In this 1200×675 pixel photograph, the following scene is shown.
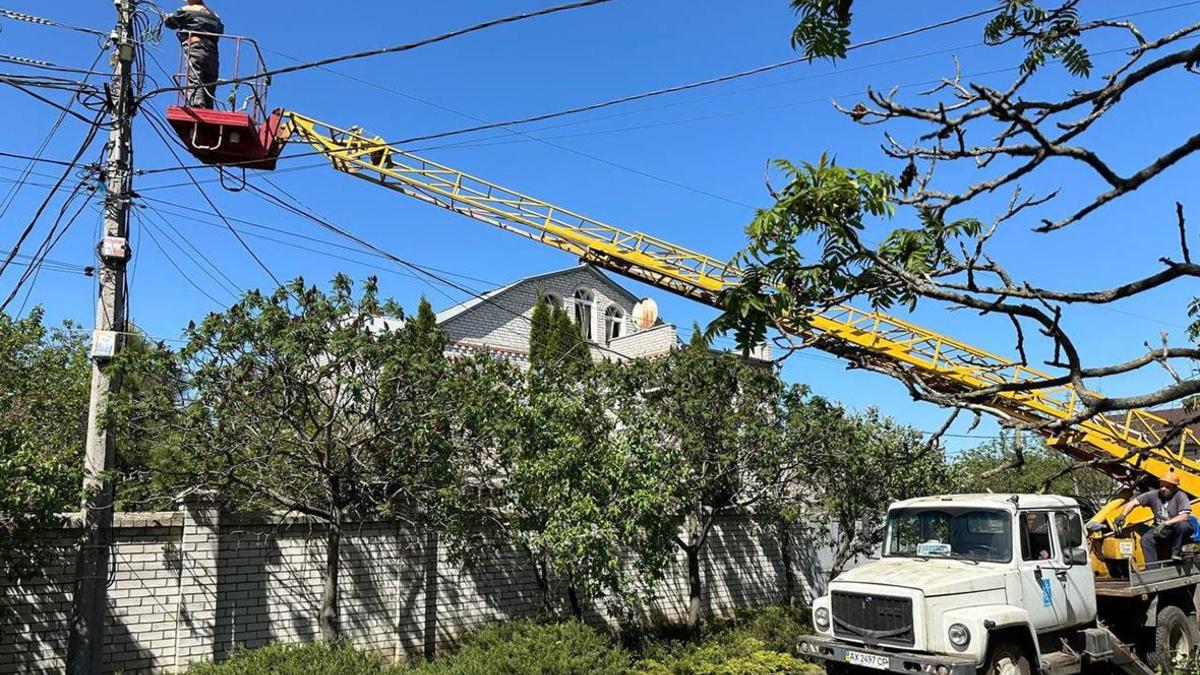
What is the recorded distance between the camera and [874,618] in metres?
9.05

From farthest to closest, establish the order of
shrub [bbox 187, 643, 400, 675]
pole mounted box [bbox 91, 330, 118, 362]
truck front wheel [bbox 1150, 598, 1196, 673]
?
truck front wheel [bbox 1150, 598, 1196, 673] < pole mounted box [bbox 91, 330, 118, 362] < shrub [bbox 187, 643, 400, 675]

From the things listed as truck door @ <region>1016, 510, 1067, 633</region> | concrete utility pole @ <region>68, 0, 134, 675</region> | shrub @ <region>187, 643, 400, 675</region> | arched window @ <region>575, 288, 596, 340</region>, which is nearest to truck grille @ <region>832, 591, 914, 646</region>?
truck door @ <region>1016, 510, 1067, 633</region>

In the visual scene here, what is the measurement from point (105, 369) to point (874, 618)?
355 inches

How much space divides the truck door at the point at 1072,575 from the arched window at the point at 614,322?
68.1ft

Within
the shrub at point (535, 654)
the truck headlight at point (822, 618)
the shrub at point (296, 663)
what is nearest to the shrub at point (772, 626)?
the truck headlight at point (822, 618)

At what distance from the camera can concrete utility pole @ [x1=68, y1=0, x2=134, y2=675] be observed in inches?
348

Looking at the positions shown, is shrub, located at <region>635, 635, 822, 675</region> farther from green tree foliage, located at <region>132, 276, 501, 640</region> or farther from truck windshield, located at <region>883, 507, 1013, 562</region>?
green tree foliage, located at <region>132, 276, 501, 640</region>

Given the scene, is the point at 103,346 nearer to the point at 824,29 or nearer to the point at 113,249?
the point at 113,249

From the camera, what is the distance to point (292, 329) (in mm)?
9906

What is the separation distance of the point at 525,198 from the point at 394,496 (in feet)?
19.0

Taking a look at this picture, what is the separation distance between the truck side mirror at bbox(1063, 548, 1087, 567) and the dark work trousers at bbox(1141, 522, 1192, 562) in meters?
1.74

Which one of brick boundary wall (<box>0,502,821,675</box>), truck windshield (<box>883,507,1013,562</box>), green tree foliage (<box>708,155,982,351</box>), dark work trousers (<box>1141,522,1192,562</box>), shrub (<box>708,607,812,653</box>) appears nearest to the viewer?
green tree foliage (<box>708,155,982,351</box>)

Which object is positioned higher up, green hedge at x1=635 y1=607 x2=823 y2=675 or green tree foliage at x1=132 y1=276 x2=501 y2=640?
green tree foliage at x1=132 y1=276 x2=501 y2=640

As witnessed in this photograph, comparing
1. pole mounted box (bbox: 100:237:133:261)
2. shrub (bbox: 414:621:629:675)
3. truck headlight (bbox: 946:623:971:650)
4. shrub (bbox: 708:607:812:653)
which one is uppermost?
pole mounted box (bbox: 100:237:133:261)
